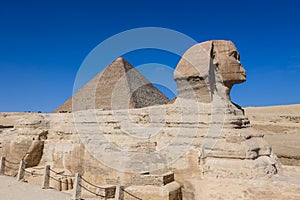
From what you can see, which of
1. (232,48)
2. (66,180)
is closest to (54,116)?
(66,180)

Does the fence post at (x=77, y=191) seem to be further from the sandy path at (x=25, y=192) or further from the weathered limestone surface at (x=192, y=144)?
the weathered limestone surface at (x=192, y=144)

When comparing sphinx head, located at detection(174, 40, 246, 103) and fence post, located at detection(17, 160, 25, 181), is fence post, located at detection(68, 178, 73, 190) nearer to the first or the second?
fence post, located at detection(17, 160, 25, 181)

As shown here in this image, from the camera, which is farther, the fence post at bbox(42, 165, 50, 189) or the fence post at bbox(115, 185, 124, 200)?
the fence post at bbox(42, 165, 50, 189)

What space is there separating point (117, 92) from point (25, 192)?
22.7 feet

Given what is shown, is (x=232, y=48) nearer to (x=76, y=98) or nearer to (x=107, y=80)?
(x=107, y=80)

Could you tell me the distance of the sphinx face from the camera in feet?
22.6

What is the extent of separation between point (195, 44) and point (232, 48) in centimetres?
90

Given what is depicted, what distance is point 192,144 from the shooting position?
6629 millimetres

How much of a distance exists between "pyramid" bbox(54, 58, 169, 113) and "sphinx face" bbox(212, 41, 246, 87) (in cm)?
624

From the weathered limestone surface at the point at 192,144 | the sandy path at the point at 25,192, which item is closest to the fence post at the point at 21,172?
the sandy path at the point at 25,192

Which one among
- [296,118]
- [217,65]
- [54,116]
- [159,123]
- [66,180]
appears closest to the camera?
[217,65]

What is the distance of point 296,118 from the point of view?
103 ft

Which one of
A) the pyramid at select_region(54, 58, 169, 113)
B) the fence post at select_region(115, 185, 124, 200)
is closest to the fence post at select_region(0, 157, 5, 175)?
the pyramid at select_region(54, 58, 169, 113)

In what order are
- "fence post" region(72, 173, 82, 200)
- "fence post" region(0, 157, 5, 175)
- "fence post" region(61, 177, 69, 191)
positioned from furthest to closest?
1. "fence post" region(0, 157, 5, 175)
2. "fence post" region(61, 177, 69, 191)
3. "fence post" region(72, 173, 82, 200)
